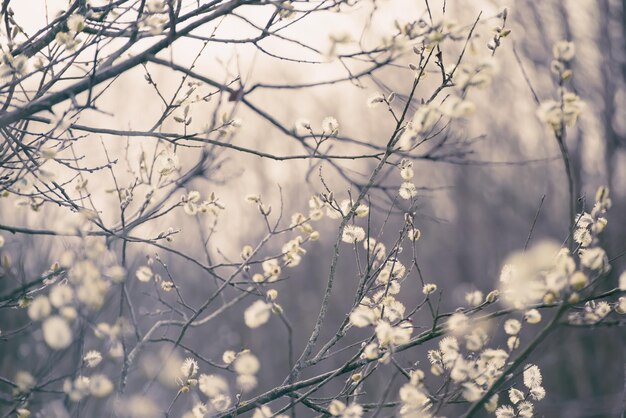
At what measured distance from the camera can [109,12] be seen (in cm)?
263

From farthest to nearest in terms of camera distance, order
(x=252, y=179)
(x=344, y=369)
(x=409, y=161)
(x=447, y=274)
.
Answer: (x=252, y=179), (x=447, y=274), (x=409, y=161), (x=344, y=369)

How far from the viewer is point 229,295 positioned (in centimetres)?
1633

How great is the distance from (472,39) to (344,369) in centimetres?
131

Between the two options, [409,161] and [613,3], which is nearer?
[409,161]

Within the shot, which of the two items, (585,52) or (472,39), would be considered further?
(585,52)

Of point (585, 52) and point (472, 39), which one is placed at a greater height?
point (472, 39)

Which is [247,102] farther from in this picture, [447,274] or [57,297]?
[447,274]

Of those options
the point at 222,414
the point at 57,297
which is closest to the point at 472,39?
the point at 57,297

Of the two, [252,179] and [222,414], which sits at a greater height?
[222,414]

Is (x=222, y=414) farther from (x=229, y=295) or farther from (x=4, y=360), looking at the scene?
(x=229, y=295)

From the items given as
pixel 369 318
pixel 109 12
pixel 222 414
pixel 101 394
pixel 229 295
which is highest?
pixel 109 12

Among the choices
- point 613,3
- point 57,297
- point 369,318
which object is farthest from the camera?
point 613,3

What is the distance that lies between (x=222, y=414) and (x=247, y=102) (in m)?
1.30

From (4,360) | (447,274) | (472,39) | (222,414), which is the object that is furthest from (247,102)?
(447,274)
